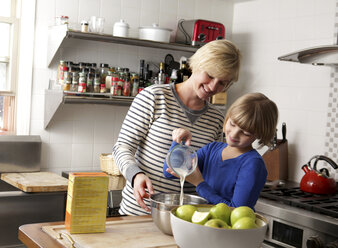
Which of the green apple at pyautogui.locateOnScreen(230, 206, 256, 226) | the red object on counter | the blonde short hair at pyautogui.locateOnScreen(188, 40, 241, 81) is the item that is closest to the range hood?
the red object on counter

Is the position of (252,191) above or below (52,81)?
below

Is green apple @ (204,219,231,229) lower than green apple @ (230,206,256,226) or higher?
lower

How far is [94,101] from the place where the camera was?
2.92 metres

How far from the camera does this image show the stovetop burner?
2.38 meters

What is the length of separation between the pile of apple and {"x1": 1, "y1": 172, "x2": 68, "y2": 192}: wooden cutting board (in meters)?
1.57

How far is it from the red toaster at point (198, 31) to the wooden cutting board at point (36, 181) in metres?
1.33

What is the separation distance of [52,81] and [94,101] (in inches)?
15.1

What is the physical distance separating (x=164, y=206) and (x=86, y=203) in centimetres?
23

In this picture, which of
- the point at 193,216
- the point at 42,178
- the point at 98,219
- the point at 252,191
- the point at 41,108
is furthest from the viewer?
the point at 41,108

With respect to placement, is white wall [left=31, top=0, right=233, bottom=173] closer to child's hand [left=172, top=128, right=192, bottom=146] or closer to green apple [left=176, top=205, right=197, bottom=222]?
child's hand [left=172, top=128, right=192, bottom=146]

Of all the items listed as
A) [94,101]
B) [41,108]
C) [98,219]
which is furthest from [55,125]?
[98,219]

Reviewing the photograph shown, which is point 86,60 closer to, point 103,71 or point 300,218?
point 103,71

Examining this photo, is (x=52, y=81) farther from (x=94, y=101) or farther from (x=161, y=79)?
(x=161, y=79)

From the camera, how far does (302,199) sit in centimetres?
258
